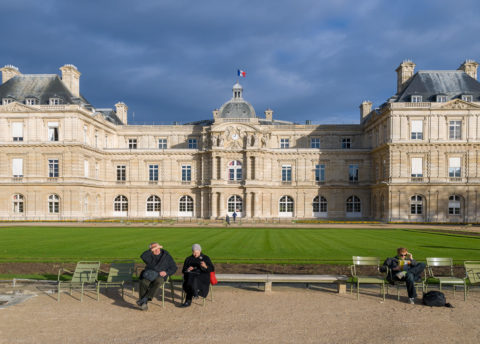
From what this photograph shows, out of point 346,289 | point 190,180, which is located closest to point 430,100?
point 190,180

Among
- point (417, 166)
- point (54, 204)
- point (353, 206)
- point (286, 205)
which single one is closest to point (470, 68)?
point (417, 166)

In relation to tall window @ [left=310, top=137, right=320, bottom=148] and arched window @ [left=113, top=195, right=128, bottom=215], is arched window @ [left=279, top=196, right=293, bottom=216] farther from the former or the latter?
arched window @ [left=113, top=195, right=128, bottom=215]

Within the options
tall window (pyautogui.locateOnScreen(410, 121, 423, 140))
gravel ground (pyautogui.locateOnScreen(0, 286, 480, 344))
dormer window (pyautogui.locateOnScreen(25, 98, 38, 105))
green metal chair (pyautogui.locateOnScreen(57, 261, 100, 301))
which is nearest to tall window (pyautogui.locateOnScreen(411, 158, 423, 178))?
tall window (pyautogui.locateOnScreen(410, 121, 423, 140))

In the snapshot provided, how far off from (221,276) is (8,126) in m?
48.9

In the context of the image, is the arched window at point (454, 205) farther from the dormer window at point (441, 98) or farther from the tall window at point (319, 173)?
the tall window at point (319, 173)

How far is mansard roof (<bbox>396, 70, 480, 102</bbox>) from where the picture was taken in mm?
48750

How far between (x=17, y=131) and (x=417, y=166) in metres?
52.3

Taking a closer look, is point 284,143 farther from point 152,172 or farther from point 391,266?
point 391,266

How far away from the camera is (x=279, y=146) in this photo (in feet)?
204

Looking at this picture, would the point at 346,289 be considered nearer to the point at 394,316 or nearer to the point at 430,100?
the point at 394,316

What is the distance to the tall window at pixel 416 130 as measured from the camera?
47375 millimetres

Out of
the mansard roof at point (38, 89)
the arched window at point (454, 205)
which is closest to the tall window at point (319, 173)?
the arched window at point (454, 205)

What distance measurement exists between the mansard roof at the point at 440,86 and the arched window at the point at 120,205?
41630mm

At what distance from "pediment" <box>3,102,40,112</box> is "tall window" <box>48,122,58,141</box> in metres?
2.55
